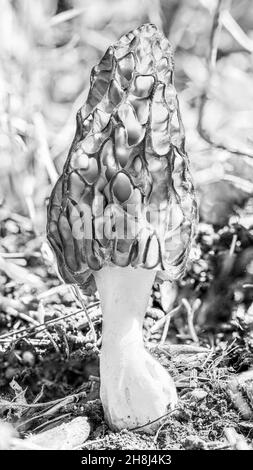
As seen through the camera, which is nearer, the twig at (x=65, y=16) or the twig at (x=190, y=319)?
the twig at (x=190, y=319)

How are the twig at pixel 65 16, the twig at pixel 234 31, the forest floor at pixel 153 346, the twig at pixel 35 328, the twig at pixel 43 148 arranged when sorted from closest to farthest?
the forest floor at pixel 153 346 → the twig at pixel 35 328 → the twig at pixel 43 148 → the twig at pixel 234 31 → the twig at pixel 65 16

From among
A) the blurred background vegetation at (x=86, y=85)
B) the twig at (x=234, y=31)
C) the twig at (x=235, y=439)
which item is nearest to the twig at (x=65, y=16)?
the blurred background vegetation at (x=86, y=85)

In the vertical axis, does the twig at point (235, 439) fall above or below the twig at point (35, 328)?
above

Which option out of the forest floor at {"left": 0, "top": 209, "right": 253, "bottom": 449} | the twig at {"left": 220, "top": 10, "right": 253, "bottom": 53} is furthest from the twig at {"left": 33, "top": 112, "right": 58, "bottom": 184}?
the twig at {"left": 220, "top": 10, "right": 253, "bottom": 53}

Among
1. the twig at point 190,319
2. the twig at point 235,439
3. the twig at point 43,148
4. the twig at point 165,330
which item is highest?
the twig at point 43,148

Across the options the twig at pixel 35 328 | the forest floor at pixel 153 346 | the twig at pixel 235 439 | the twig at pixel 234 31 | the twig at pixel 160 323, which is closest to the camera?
the twig at pixel 235 439

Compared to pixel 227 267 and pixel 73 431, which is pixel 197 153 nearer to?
pixel 227 267

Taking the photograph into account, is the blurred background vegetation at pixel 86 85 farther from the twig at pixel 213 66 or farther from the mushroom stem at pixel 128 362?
the mushroom stem at pixel 128 362

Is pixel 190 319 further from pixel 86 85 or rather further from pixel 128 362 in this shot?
pixel 86 85

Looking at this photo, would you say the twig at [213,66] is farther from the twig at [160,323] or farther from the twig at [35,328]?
the twig at [35,328]
